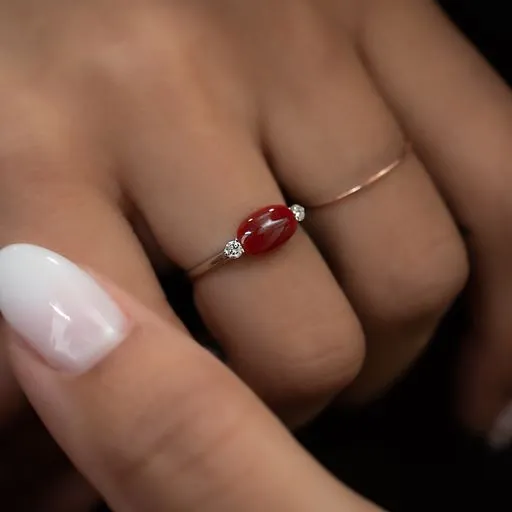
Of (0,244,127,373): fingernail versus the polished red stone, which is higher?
(0,244,127,373): fingernail

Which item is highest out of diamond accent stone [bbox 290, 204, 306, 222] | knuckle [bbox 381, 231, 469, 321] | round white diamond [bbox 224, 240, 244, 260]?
round white diamond [bbox 224, 240, 244, 260]

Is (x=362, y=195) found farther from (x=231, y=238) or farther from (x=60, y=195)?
(x=60, y=195)

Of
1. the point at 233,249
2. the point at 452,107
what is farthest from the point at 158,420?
the point at 452,107

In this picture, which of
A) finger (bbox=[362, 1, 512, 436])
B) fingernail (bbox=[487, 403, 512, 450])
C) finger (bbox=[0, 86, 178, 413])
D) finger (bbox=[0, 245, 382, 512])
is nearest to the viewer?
finger (bbox=[0, 245, 382, 512])

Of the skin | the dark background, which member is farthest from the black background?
the skin

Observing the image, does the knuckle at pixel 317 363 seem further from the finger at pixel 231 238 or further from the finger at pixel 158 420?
the finger at pixel 158 420

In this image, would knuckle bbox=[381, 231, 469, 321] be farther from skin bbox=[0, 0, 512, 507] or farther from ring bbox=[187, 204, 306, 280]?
ring bbox=[187, 204, 306, 280]

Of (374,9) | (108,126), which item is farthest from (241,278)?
(374,9)
